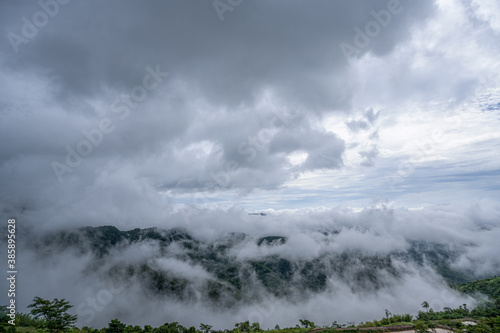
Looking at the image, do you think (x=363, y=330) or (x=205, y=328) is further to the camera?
(x=205, y=328)

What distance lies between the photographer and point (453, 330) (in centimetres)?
8619

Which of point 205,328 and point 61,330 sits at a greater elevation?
point 61,330

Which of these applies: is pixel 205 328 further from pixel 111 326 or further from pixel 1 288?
pixel 1 288

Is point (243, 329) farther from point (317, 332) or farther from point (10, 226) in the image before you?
point (10, 226)

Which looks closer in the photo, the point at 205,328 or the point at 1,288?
the point at 205,328

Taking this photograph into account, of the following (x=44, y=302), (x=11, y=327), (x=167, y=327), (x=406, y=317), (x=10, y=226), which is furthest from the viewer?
(x=406, y=317)

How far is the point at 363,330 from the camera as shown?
93.2 meters

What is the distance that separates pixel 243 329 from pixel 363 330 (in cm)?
5766

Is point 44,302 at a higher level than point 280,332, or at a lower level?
higher

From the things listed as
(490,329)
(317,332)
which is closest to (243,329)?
(317,332)

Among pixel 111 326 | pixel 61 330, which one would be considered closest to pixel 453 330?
pixel 111 326

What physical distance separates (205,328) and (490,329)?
113m

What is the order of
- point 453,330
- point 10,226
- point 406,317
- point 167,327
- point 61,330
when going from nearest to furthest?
point 10,226, point 61,330, point 453,330, point 167,327, point 406,317

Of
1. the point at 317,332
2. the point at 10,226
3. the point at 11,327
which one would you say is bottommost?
the point at 317,332
